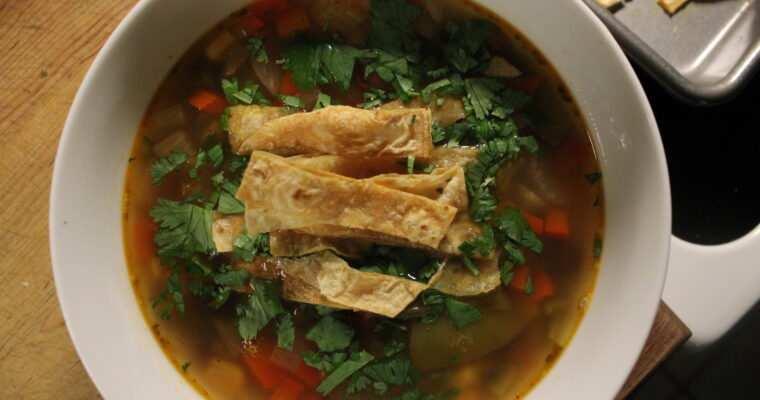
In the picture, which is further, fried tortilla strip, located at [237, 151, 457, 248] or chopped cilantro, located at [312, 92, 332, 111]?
chopped cilantro, located at [312, 92, 332, 111]

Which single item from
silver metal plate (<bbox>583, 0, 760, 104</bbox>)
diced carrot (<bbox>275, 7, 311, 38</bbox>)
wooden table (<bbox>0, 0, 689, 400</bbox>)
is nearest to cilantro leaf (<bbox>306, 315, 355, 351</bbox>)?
wooden table (<bbox>0, 0, 689, 400</bbox>)

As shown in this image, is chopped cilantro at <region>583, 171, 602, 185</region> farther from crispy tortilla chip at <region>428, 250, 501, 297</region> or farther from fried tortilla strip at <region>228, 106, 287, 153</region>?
fried tortilla strip at <region>228, 106, 287, 153</region>

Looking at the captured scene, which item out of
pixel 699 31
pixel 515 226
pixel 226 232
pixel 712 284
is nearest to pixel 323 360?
pixel 226 232

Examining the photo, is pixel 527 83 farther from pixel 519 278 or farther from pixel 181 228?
pixel 181 228

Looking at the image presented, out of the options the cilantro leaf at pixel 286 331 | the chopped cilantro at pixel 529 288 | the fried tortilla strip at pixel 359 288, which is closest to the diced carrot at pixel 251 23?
the fried tortilla strip at pixel 359 288

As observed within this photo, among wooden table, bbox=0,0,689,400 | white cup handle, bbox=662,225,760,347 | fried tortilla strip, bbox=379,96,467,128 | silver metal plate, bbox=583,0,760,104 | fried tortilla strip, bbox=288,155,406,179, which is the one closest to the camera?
fried tortilla strip, bbox=288,155,406,179

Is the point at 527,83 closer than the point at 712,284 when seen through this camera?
Yes

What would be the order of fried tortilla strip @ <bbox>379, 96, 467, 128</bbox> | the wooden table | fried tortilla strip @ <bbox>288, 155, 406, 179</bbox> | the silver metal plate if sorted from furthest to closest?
1. the silver metal plate
2. the wooden table
3. fried tortilla strip @ <bbox>379, 96, 467, 128</bbox>
4. fried tortilla strip @ <bbox>288, 155, 406, 179</bbox>
